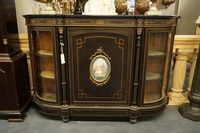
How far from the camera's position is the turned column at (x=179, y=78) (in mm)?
2225

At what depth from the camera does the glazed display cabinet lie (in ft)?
5.43

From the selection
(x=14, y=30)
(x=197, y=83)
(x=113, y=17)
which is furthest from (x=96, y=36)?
(x=197, y=83)

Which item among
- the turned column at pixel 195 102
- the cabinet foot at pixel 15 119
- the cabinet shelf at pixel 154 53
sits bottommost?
the cabinet foot at pixel 15 119

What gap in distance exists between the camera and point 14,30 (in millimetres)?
1939

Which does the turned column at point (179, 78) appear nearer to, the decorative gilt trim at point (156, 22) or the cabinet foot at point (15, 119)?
the decorative gilt trim at point (156, 22)

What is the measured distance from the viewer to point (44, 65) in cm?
198

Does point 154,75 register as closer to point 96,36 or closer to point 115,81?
point 115,81

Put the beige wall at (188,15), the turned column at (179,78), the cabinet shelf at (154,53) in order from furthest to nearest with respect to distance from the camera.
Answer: the beige wall at (188,15)
the turned column at (179,78)
the cabinet shelf at (154,53)

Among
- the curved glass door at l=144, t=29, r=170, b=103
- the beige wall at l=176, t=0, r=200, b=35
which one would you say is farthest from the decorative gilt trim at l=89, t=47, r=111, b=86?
the beige wall at l=176, t=0, r=200, b=35

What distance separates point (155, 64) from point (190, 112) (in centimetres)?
69

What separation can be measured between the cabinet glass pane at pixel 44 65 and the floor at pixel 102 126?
0.28 m

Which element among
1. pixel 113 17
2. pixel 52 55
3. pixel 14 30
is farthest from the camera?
pixel 14 30

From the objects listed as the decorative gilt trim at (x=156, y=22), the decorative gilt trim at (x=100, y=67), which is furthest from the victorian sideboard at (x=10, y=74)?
the decorative gilt trim at (x=156, y=22)

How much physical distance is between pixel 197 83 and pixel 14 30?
2093mm
